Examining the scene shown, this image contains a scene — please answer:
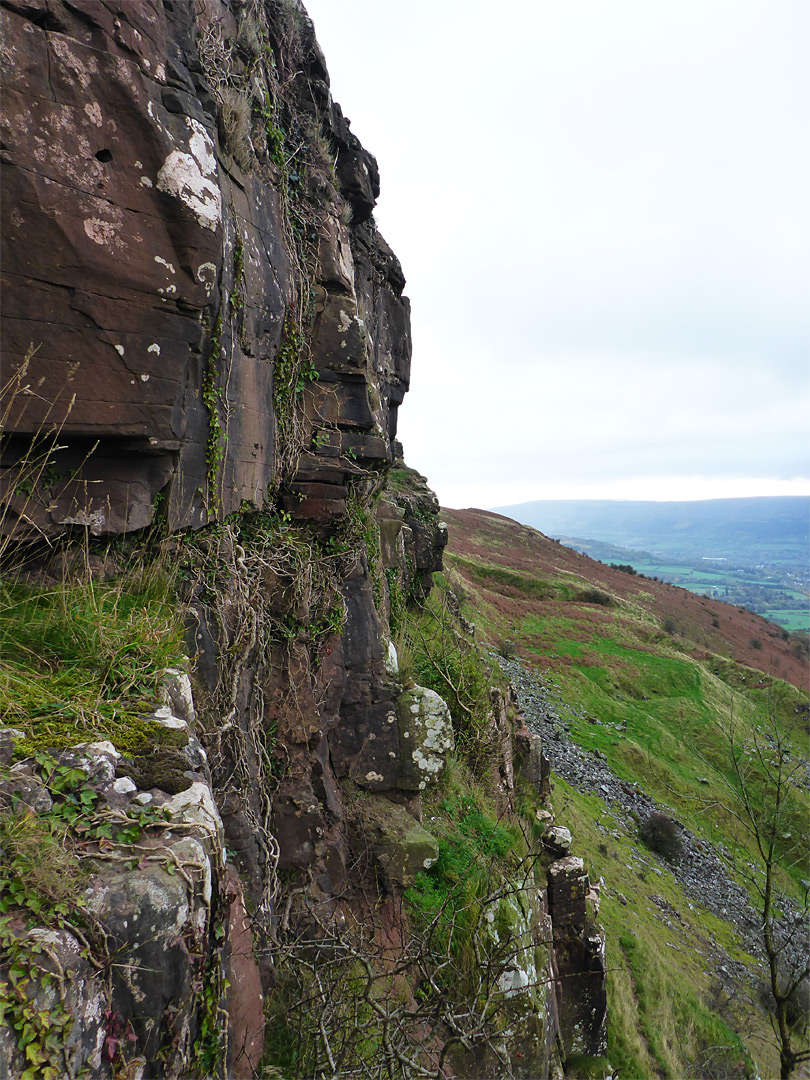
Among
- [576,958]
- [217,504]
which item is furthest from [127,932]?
[576,958]

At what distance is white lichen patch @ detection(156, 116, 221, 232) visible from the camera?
419 centimetres

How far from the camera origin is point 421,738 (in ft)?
24.6

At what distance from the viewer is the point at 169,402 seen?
4.39 metres

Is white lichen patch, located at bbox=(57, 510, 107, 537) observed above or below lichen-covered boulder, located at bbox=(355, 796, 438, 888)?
above

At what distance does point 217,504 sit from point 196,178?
2.90 metres

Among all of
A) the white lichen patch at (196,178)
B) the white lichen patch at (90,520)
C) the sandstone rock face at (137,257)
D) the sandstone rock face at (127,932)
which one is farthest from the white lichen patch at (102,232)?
the sandstone rock face at (127,932)

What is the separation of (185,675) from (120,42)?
16.2ft

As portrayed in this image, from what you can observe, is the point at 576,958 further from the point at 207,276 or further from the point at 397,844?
the point at 207,276

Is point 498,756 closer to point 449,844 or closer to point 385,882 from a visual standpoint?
point 449,844

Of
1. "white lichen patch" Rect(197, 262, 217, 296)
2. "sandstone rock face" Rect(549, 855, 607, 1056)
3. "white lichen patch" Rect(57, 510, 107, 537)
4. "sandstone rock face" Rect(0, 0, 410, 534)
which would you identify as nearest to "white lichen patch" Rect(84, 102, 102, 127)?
"sandstone rock face" Rect(0, 0, 410, 534)

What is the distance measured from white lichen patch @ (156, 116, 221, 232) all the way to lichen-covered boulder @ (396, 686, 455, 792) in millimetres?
6361

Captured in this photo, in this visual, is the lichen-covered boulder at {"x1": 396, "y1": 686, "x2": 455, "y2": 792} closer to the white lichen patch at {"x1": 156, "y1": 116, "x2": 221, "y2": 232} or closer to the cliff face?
the cliff face

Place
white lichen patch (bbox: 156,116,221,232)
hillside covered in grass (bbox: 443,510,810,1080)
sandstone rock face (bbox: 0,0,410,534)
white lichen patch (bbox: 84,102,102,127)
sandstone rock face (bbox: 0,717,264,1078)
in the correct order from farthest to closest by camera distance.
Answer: hillside covered in grass (bbox: 443,510,810,1080) < white lichen patch (bbox: 156,116,221,232) < white lichen patch (bbox: 84,102,102,127) < sandstone rock face (bbox: 0,0,410,534) < sandstone rock face (bbox: 0,717,264,1078)

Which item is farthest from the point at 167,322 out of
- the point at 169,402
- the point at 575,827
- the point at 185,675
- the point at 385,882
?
the point at 575,827
